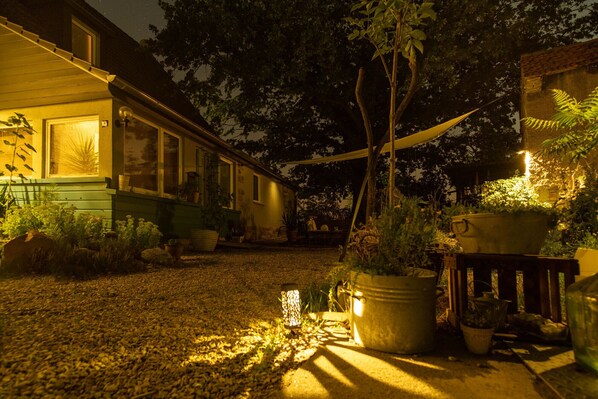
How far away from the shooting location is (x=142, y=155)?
747 centimetres

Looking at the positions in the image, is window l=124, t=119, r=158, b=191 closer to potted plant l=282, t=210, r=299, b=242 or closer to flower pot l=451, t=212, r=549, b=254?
potted plant l=282, t=210, r=299, b=242

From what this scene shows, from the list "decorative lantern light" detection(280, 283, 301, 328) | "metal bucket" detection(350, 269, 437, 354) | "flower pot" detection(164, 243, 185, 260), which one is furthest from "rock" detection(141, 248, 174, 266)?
"metal bucket" detection(350, 269, 437, 354)

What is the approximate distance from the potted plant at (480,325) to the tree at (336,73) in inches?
319

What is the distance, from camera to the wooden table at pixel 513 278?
234cm

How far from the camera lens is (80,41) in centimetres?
827

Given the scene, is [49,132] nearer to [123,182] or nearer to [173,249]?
[123,182]

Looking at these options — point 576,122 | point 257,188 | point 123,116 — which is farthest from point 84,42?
point 576,122

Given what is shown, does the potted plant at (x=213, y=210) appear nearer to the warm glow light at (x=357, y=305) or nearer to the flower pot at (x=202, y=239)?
the flower pot at (x=202, y=239)

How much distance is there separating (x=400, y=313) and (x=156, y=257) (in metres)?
4.14

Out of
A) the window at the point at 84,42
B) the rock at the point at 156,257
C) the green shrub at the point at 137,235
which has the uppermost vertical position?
the window at the point at 84,42

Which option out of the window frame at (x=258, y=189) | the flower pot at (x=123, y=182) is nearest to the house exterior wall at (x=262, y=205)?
the window frame at (x=258, y=189)

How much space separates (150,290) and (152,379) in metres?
2.03

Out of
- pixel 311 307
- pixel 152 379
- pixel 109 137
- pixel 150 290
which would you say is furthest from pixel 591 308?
pixel 109 137

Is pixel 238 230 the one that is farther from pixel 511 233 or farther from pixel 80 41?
pixel 511 233
